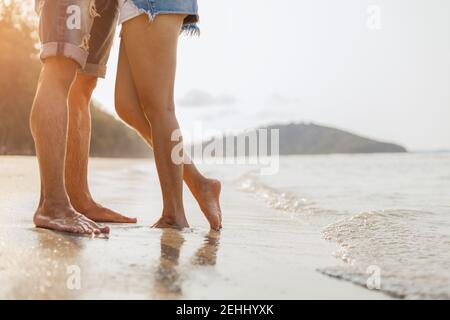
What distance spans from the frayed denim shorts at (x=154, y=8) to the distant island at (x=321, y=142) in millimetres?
69965

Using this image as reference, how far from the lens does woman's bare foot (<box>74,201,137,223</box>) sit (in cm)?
280

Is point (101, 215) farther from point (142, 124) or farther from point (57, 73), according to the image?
point (57, 73)

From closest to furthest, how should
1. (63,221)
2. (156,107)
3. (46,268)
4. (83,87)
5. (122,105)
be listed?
1. (46,268)
2. (63,221)
3. (156,107)
4. (122,105)
5. (83,87)

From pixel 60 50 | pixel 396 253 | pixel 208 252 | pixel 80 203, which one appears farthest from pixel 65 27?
pixel 396 253

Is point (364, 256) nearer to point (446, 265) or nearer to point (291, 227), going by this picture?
point (446, 265)

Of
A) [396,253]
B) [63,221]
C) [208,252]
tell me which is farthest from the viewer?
[396,253]

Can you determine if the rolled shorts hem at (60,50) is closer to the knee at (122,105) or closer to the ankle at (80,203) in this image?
the knee at (122,105)

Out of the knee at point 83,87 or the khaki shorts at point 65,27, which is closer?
the khaki shorts at point 65,27

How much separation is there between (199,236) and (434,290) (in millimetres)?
1058

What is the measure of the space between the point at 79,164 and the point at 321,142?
76.6 meters

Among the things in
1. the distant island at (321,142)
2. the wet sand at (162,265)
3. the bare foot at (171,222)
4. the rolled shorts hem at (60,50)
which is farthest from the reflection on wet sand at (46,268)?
the distant island at (321,142)

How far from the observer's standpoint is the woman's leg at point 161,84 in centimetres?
255

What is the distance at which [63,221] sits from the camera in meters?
2.17
